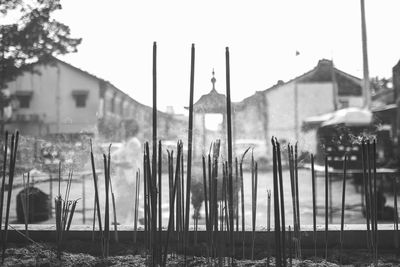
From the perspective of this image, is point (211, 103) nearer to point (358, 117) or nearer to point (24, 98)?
point (358, 117)

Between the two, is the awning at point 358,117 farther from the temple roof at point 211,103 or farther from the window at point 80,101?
the window at point 80,101

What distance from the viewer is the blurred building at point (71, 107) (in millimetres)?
6897

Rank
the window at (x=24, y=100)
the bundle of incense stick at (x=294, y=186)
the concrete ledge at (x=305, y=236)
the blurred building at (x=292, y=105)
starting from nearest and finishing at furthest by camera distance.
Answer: the bundle of incense stick at (x=294, y=186), the concrete ledge at (x=305, y=236), the blurred building at (x=292, y=105), the window at (x=24, y=100)

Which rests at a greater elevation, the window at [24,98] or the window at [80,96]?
the window at [80,96]

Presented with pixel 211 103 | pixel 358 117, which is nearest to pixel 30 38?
pixel 211 103

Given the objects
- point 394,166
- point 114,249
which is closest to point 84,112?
point 394,166

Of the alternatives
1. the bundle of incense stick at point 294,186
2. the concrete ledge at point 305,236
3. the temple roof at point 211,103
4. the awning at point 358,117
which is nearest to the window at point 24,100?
the temple roof at point 211,103

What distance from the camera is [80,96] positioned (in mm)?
10297

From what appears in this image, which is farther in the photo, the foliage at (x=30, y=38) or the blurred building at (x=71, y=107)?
the blurred building at (x=71, y=107)

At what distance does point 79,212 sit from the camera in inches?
223

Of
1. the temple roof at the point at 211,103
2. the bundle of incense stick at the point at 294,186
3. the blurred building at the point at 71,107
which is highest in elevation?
the blurred building at the point at 71,107

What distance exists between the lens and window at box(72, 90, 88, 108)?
9.93m

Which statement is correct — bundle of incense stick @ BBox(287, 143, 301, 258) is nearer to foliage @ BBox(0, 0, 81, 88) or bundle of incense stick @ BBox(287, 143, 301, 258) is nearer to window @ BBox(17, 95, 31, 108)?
foliage @ BBox(0, 0, 81, 88)

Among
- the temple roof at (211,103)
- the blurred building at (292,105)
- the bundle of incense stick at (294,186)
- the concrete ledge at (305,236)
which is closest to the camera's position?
the bundle of incense stick at (294,186)
